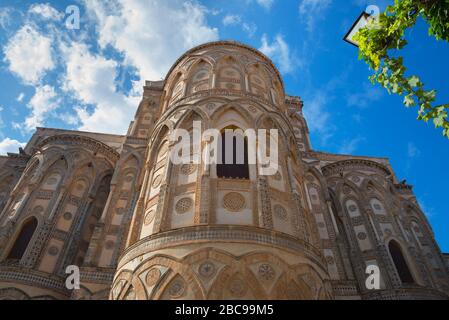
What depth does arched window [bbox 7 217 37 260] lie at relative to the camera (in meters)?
14.4

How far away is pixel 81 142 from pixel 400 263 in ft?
60.0

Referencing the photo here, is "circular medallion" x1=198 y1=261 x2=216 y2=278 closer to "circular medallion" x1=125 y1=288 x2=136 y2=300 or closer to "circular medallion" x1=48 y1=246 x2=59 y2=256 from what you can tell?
"circular medallion" x1=125 y1=288 x2=136 y2=300

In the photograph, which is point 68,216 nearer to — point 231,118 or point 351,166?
point 231,118

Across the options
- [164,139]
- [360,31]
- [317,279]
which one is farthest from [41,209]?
[360,31]

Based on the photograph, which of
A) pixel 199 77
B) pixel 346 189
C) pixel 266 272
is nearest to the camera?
pixel 266 272

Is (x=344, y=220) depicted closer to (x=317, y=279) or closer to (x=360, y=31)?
(x=317, y=279)

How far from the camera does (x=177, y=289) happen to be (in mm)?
8305

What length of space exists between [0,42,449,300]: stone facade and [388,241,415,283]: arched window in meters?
0.07

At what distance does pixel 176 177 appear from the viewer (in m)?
Result: 11.3

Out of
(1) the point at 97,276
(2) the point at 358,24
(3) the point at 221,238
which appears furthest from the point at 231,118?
(1) the point at 97,276

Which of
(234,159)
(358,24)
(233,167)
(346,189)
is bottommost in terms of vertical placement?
(358,24)

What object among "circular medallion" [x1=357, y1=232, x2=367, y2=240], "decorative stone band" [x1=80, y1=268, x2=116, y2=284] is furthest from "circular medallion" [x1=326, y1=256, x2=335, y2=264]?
"decorative stone band" [x1=80, y1=268, x2=116, y2=284]

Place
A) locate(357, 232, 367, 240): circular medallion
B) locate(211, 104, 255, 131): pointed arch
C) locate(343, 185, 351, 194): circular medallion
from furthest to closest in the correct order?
locate(343, 185, 351, 194): circular medallion → locate(357, 232, 367, 240): circular medallion → locate(211, 104, 255, 131): pointed arch

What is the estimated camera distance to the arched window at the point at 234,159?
1129 centimetres
